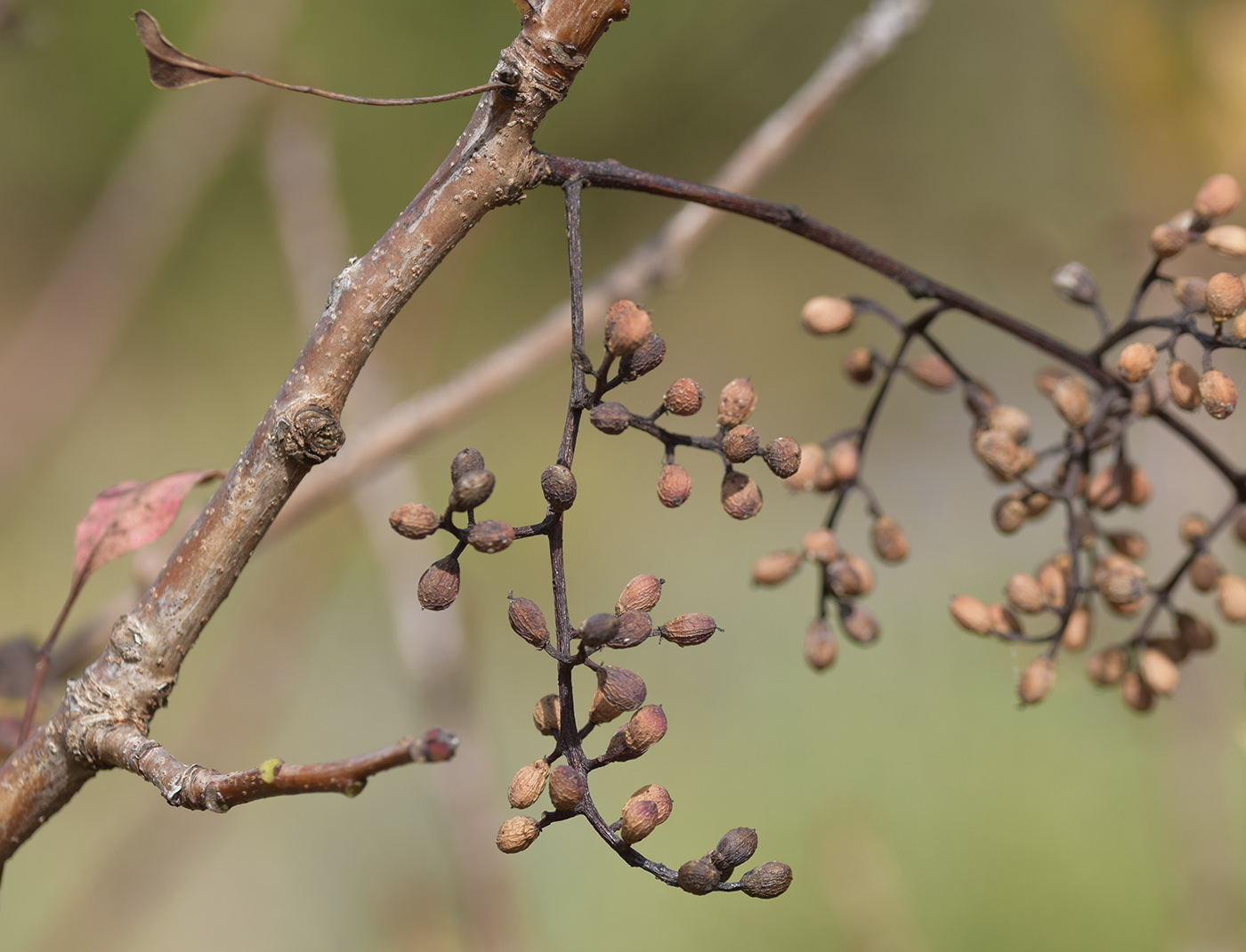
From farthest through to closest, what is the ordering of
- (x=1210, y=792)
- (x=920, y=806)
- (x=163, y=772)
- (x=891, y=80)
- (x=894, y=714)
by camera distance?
(x=891, y=80), (x=894, y=714), (x=920, y=806), (x=1210, y=792), (x=163, y=772)

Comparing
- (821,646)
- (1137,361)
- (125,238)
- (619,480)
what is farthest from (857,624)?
(619,480)

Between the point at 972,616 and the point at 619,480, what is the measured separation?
3.50 feet

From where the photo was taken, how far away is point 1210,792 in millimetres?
767

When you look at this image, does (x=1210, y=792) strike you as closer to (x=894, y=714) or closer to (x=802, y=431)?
(x=894, y=714)

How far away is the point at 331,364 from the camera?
21cm

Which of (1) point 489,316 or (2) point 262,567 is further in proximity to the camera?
(1) point 489,316

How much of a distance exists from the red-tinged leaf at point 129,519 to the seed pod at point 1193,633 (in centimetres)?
30

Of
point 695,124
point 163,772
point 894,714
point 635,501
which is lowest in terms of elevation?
point 163,772

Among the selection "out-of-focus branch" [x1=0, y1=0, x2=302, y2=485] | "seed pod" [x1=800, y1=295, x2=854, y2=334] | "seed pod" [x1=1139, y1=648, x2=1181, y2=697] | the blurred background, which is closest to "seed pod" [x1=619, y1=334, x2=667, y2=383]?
"seed pod" [x1=800, y1=295, x2=854, y2=334]

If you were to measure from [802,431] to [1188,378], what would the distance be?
3.69 ft

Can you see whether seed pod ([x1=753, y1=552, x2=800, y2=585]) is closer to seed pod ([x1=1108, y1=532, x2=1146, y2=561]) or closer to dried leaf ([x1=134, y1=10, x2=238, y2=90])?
seed pod ([x1=1108, y1=532, x2=1146, y2=561])

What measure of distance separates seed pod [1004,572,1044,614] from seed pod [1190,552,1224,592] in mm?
68

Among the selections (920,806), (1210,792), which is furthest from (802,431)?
(1210,792)

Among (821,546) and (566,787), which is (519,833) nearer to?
(566,787)
